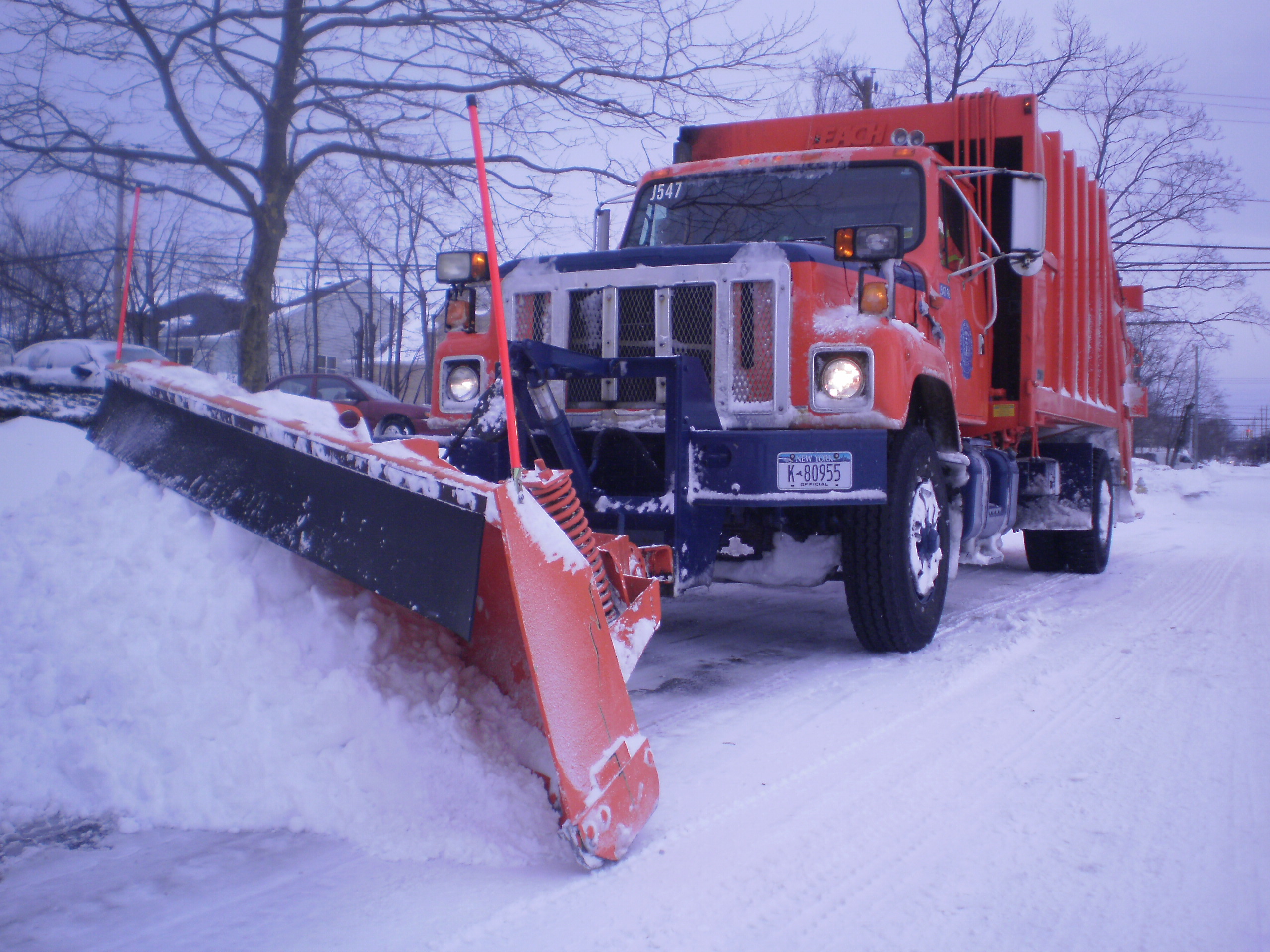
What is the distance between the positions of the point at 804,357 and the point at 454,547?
7.51 feet

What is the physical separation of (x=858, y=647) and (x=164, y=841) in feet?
→ 11.1

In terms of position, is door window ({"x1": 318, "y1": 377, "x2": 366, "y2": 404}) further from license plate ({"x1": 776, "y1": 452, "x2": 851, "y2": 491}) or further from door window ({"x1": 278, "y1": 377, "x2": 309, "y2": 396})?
license plate ({"x1": 776, "y1": 452, "x2": 851, "y2": 491})

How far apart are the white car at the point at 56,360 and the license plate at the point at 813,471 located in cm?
280

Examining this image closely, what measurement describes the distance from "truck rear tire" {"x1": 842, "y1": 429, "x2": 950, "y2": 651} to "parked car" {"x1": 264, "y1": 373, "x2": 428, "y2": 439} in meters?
11.6

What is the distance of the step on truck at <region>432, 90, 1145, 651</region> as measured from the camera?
3887 mm

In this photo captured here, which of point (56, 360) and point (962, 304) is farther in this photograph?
point (56, 360)

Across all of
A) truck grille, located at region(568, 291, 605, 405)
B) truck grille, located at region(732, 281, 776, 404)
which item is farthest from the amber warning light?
truck grille, located at region(732, 281, 776, 404)

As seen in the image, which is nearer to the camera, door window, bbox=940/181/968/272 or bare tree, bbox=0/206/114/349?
door window, bbox=940/181/968/272

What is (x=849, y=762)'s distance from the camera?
3.12m

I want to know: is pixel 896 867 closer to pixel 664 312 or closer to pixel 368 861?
pixel 368 861

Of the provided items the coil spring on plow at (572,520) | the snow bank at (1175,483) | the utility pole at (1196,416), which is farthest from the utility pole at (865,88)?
the utility pole at (1196,416)

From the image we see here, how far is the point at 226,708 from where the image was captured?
2402 mm

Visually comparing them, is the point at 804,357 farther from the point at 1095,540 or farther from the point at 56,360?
the point at 56,360

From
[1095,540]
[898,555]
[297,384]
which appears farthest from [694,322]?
[297,384]
